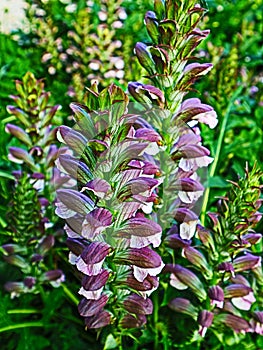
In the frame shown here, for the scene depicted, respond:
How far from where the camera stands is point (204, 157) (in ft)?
2.73

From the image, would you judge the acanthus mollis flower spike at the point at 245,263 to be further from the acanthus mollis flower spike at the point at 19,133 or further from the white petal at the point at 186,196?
the acanthus mollis flower spike at the point at 19,133

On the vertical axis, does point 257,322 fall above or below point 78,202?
below

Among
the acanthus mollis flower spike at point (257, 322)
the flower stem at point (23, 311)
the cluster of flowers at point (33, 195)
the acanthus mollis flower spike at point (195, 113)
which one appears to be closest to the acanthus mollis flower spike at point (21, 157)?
the cluster of flowers at point (33, 195)

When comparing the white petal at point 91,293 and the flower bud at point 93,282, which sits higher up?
the flower bud at point 93,282

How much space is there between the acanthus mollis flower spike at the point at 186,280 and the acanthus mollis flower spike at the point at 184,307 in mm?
29

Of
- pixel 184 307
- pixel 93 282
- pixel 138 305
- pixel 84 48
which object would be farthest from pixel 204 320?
pixel 84 48

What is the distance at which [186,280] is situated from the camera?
94 centimetres

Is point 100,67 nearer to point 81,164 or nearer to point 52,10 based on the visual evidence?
point 52,10

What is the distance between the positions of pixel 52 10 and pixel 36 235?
934 millimetres

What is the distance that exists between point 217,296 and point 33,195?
37 centimetres

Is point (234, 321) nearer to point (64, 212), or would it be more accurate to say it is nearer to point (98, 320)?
point (98, 320)

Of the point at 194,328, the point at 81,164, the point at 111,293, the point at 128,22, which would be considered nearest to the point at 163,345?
the point at 194,328

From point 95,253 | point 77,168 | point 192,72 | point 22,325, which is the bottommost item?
point 22,325

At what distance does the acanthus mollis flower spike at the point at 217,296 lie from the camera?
2.96 ft
